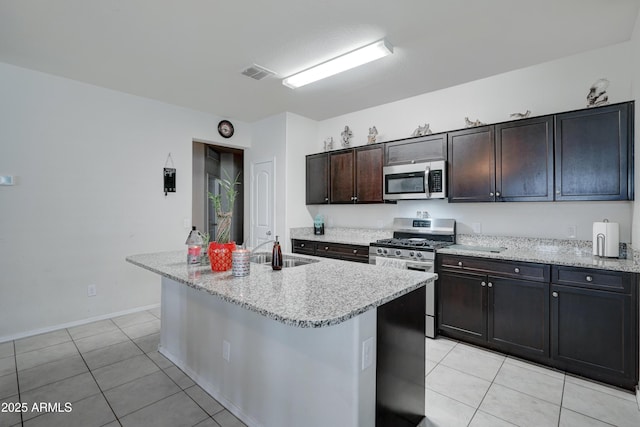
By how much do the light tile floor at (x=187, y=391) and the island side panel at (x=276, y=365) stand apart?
17 centimetres

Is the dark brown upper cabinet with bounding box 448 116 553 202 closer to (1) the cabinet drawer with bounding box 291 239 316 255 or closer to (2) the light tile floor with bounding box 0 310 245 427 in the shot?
(1) the cabinet drawer with bounding box 291 239 316 255

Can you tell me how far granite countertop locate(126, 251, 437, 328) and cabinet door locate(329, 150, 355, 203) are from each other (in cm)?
213

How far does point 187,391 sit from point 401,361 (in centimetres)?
156

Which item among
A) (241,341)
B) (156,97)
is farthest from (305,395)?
(156,97)

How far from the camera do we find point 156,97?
12.8ft

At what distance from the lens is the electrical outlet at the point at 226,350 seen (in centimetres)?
195

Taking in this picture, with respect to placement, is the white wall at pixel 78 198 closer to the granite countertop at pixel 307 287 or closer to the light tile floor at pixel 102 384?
the light tile floor at pixel 102 384

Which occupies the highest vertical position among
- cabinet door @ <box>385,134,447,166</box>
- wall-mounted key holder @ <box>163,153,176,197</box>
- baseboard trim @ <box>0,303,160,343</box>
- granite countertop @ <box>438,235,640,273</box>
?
cabinet door @ <box>385,134,447,166</box>

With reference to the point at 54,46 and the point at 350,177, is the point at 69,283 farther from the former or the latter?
the point at 350,177

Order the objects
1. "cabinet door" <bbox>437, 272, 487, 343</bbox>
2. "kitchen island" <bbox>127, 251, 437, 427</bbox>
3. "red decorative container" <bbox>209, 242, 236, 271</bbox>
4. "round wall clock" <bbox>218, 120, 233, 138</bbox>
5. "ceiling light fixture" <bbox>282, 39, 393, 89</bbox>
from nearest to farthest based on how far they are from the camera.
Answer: "kitchen island" <bbox>127, 251, 437, 427</bbox> → "red decorative container" <bbox>209, 242, 236, 271</bbox> → "ceiling light fixture" <bbox>282, 39, 393, 89</bbox> → "cabinet door" <bbox>437, 272, 487, 343</bbox> → "round wall clock" <bbox>218, 120, 233, 138</bbox>

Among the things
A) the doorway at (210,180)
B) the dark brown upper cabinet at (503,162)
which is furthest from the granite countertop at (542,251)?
the doorway at (210,180)

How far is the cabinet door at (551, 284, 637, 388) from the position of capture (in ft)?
7.02

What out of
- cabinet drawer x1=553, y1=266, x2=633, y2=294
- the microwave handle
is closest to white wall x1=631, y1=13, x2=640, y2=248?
cabinet drawer x1=553, y1=266, x2=633, y2=294

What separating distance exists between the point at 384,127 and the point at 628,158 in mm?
2539
